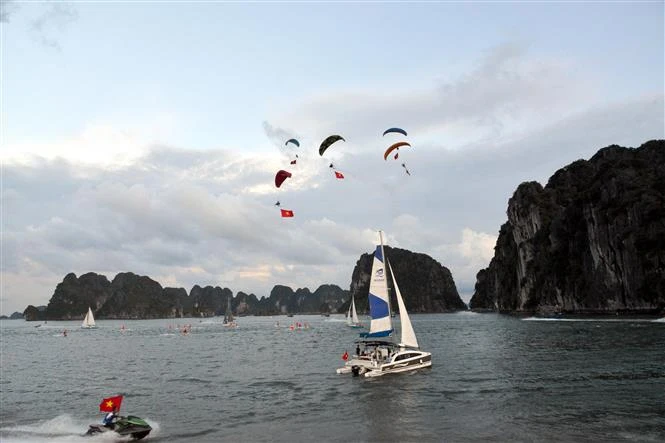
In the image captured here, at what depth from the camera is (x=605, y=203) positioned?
149 m

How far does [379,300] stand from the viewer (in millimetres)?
41312

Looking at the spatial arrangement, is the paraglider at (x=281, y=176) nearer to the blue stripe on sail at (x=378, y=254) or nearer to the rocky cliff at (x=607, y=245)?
the blue stripe on sail at (x=378, y=254)

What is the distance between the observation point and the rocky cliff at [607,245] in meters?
130

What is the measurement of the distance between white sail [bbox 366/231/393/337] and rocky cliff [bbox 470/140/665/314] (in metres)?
109

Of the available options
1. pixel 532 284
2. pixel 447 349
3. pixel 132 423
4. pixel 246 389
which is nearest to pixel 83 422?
pixel 132 423

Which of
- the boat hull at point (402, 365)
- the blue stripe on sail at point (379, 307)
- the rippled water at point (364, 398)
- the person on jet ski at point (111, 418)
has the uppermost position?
the blue stripe on sail at point (379, 307)

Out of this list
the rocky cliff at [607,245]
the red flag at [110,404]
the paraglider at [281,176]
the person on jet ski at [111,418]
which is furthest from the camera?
the rocky cliff at [607,245]

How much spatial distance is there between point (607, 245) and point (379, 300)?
12713 cm

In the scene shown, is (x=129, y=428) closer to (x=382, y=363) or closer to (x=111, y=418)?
(x=111, y=418)

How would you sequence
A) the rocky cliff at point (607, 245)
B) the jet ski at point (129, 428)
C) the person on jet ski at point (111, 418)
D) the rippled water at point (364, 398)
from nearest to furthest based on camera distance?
the jet ski at point (129, 428) < the person on jet ski at point (111, 418) < the rippled water at point (364, 398) < the rocky cliff at point (607, 245)

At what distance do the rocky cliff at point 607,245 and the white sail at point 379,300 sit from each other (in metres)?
109

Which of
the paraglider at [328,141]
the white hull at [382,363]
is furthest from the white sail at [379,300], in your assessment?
the paraglider at [328,141]

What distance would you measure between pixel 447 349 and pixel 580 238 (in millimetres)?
123859

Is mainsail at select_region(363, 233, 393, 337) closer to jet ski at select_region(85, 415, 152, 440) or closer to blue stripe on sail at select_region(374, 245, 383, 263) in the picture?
blue stripe on sail at select_region(374, 245, 383, 263)
